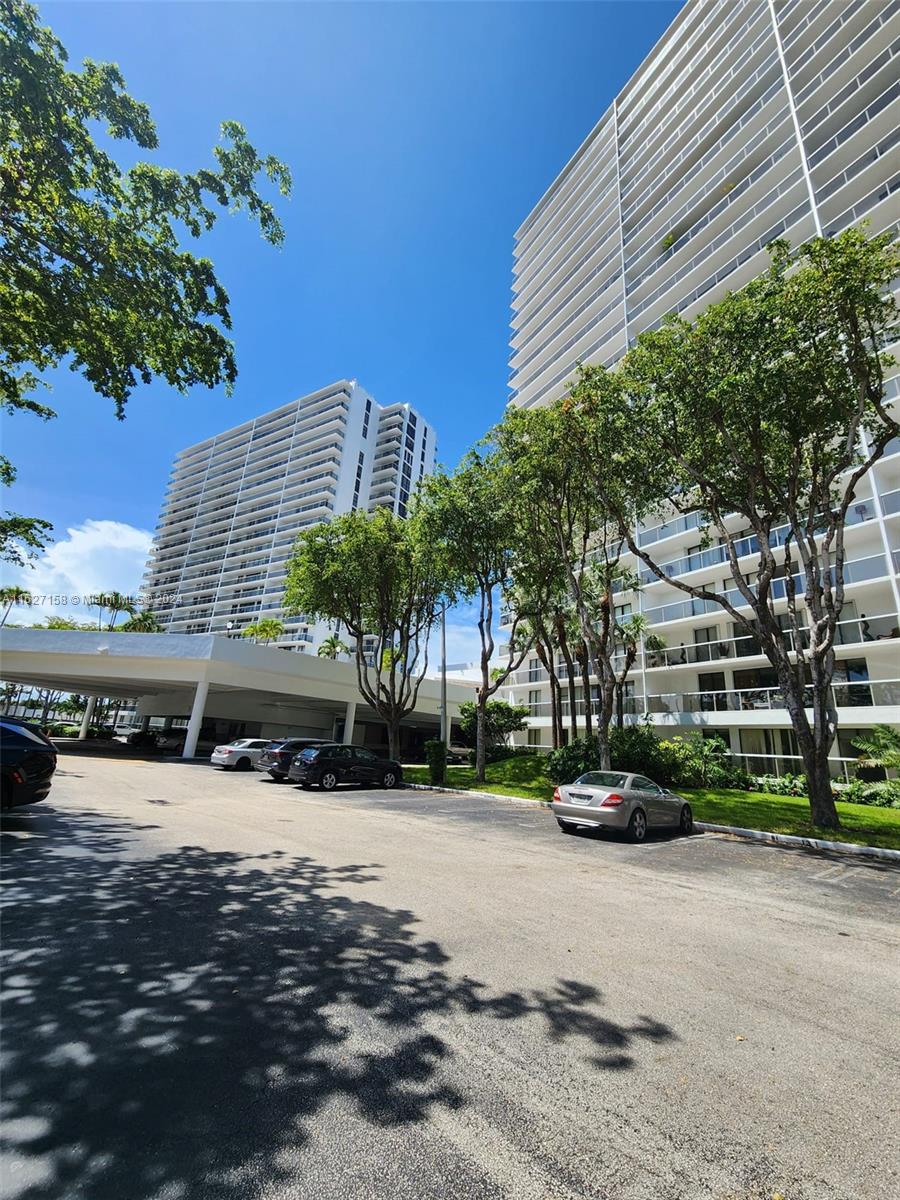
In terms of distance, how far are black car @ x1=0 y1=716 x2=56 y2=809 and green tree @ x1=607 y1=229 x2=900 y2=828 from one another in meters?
15.9

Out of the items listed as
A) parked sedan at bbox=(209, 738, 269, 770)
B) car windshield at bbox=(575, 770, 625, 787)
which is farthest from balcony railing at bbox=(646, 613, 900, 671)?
parked sedan at bbox=(209, 738, 269, 770)

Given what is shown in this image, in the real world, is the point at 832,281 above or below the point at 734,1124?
above

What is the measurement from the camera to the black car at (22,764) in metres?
8.91

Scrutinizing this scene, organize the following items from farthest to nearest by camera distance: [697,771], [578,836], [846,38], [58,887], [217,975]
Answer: [846,38], [697,771], [578,836], [58,887], [217,975]

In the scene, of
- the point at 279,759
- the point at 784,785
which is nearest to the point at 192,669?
the point at 279,759

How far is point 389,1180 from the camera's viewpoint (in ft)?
7.23

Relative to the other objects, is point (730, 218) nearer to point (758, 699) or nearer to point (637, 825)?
point (758, 699)

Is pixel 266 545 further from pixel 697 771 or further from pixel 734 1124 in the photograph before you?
pixel 734 1124

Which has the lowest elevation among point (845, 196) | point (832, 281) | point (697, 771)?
point (697, 771)

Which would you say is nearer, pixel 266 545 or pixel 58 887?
pixel 58 887

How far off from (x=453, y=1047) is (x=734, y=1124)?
1.55 meters

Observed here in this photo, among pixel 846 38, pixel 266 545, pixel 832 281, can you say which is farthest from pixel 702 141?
pixel 266 545

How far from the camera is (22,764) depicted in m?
8.98

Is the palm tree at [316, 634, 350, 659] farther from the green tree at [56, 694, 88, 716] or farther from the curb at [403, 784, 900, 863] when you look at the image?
the green tree at [56, 694, 88, 716]
